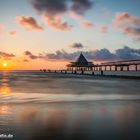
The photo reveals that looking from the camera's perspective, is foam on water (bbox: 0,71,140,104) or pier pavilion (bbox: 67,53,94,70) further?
pier pavilion (bbox: 67,53,94,70)

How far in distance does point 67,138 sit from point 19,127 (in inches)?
95.3

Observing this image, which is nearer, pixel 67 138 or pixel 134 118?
pixel 67 138

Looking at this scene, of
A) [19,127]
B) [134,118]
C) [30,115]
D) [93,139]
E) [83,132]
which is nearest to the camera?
[93,139]

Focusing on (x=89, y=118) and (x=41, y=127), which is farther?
(x=89, y=118)

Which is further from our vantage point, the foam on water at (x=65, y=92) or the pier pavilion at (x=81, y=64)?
the pier pavilion at (x=81, y=64)

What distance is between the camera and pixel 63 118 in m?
12.9

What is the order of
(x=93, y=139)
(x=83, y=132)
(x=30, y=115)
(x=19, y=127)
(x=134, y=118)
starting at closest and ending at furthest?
1. (x=93, y=139)
2. (x=83, y=132)
3. (x=19, y=127)
4. (x=134, y=118)
5. (x=30, y=115)

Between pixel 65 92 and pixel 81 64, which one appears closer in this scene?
pixel 65 92

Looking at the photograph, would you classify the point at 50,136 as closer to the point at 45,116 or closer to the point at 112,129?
the point at 112,129

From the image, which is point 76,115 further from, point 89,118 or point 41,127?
point 41,127

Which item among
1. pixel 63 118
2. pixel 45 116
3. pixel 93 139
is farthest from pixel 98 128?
pixel 45 116

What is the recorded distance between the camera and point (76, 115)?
13750 mm

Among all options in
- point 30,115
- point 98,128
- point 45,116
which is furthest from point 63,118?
point 98,128

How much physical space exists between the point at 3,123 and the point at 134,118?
5.96 meters
